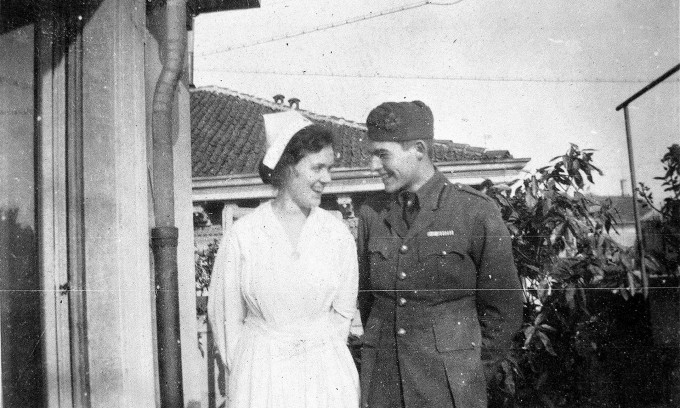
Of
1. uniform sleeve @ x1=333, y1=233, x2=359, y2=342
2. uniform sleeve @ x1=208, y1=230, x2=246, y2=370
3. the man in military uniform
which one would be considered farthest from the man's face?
uniform sleeve @ x1=208, y1=230, x2=246, y2=370

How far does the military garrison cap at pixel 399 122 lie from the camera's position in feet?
6.93

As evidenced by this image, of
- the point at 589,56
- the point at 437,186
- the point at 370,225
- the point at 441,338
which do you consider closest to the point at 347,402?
the point at 441,338

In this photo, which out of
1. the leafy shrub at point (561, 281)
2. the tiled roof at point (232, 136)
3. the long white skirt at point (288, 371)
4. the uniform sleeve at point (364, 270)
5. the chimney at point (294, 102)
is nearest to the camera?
the long white skirt at point (288, 371)

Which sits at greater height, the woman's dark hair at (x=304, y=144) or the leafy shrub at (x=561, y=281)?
the woman's dark hair at (x=304, y=144)

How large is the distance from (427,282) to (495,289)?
0.27 meters

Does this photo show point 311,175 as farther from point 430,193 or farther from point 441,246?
point 441,246

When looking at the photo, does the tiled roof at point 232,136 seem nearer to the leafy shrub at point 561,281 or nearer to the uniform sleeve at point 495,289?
the leafy shrub at point 561,281

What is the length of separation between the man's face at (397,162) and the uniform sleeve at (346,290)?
0.31 m

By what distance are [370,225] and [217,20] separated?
1.44 metres

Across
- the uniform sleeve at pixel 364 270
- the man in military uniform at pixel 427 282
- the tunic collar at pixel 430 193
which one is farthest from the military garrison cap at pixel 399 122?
the uniform sleeve at pixel 364 270

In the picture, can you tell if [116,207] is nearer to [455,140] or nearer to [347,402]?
[347,402]

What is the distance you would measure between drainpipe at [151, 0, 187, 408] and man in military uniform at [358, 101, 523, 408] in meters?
0.91

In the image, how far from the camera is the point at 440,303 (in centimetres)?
201

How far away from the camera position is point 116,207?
83.0 inches
